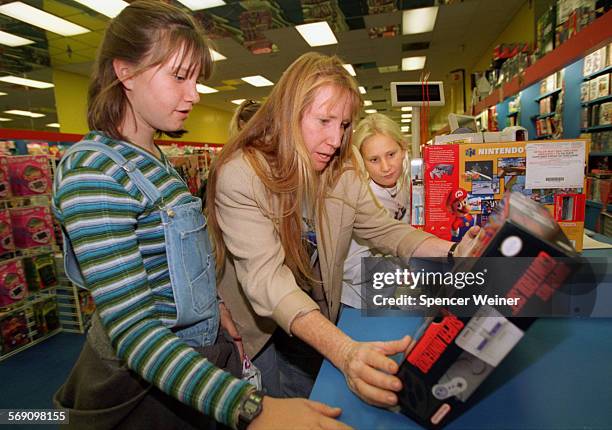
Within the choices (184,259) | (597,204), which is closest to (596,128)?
(597,204)

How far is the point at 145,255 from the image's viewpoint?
80 centimetres

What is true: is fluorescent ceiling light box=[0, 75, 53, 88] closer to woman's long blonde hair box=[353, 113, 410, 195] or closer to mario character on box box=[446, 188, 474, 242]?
woman's long blonde hair box=[353, 113, 410, 195]

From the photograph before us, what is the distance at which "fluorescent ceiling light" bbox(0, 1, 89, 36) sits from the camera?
5096 millimetres

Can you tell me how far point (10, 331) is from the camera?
3.27 m

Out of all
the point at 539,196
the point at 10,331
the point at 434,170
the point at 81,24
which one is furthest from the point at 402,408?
the point at 81,24

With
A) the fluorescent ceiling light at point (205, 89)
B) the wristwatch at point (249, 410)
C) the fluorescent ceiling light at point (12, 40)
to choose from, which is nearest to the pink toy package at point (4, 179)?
the wristwatch at point (249, 410)

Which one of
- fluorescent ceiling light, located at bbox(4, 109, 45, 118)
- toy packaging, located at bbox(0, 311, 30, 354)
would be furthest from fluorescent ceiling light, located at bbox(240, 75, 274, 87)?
toy packaging, located at bbox(0, 311, 30, 354)

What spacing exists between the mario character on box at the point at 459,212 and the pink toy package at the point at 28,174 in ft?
11.9

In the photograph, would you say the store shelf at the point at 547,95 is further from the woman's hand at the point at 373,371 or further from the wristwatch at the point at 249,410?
the wristwatch at the point at 249,410

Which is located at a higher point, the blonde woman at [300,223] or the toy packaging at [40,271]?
the blonde woman at [300,223]

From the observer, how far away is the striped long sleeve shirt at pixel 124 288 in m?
0.65

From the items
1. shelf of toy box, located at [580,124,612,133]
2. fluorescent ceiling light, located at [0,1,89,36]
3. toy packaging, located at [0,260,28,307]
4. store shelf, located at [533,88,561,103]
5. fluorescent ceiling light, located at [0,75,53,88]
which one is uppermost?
fluorescent ceiling light, located at [0,1,89,36]

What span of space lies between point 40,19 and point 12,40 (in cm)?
115

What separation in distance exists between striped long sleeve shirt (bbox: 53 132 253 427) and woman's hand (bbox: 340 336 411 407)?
0.72ft
